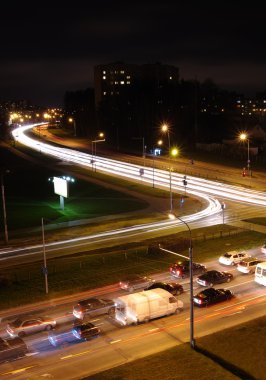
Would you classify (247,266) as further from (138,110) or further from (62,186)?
(138,110)

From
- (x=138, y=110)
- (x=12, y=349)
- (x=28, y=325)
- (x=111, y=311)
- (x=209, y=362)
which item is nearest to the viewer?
(x=209, y=362)

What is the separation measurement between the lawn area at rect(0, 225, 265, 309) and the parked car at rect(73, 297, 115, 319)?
4377 mm

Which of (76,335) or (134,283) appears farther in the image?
(134,283)

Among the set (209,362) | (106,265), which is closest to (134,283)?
(106,265)

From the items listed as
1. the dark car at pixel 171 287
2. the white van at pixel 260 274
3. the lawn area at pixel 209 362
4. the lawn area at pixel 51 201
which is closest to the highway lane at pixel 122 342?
the dark car at pixel 171 287

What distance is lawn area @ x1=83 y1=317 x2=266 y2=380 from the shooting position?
24.8 metres

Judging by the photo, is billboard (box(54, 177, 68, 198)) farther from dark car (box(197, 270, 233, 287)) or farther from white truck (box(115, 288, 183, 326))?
white truck (box(115, 288, 183, 326))

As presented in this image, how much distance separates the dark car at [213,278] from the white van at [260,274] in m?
2.18

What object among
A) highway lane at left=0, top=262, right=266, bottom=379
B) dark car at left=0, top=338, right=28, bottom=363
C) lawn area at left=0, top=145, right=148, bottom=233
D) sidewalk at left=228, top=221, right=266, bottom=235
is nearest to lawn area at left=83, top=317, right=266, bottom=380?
highway lane at left=0, top=262, right=266, bottom=379

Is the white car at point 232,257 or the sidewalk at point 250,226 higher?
the white car at point 232,257

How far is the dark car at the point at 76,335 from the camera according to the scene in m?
29.4

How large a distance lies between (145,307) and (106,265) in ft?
39.1

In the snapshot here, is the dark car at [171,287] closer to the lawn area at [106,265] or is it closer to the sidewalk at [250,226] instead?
the lawn area at [106,265]

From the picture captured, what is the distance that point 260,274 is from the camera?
124ft
